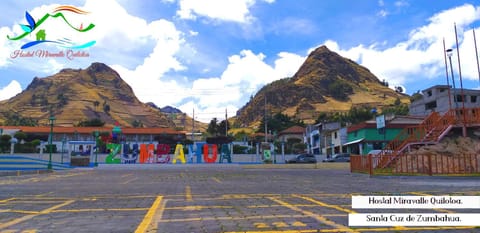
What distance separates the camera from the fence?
18125mm

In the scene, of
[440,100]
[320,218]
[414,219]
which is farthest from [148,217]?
[440,100]

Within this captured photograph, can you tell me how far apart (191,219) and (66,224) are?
2.20 metres

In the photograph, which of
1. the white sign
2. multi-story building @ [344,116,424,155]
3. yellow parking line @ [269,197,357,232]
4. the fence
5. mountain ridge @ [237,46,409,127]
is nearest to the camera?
yellow parking line @ [269,197,357,232]

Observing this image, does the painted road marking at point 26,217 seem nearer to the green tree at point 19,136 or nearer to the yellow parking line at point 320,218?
the yellow parking line at point 320,218

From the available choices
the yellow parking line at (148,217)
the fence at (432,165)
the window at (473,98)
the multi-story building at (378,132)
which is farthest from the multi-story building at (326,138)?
the yellow parking line at (148,217)

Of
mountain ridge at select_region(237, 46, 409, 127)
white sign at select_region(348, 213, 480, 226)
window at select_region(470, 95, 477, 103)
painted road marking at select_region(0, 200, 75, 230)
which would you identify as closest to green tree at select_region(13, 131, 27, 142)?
painted road marking at select_region(0, 200, 75, 230)

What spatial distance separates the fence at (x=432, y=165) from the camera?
1812 cm

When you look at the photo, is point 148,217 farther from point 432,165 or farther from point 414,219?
point 432,165

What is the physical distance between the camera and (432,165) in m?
18.5

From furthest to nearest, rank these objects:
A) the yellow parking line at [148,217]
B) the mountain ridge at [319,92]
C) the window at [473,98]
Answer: the mountain ridge at [319,92] < the window at [473,98] < the yellow parking line at [148,217]

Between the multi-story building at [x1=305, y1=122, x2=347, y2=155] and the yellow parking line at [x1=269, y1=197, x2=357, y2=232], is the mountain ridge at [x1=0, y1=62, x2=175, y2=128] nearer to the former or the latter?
the multi-story building at [x1=305, y1=122, x2=347, y2=155]

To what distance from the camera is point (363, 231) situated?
5.56m

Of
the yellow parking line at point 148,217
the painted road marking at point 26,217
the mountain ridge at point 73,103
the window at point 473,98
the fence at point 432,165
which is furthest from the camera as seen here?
the mountain ridge at point 73,103

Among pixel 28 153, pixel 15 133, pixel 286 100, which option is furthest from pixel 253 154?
pixel 286 100
